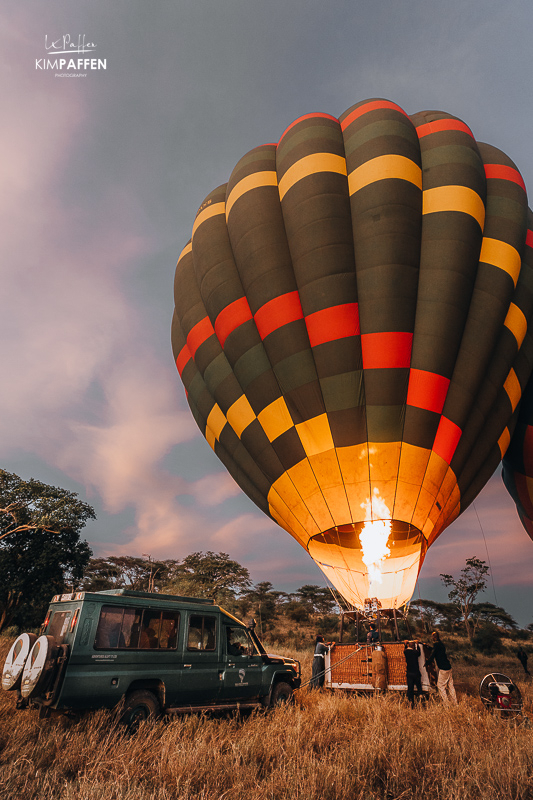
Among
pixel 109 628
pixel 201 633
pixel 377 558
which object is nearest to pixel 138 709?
pixel 109 628

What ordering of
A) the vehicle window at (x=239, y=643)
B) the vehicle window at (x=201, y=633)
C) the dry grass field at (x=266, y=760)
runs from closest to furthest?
the dry grass field at (x=266, y=760) → the vehicle window at (x=201, y=633) → the vehicle window at (x=239, y=643)

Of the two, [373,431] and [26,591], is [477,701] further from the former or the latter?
[26,591]

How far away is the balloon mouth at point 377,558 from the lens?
10570mm

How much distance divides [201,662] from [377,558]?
490cm

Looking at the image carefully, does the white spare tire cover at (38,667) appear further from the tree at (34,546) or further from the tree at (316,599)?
the tree at (316,599)

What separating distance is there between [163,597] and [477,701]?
19.1 feet

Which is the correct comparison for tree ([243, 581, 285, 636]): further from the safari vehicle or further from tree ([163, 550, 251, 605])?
the safari vehicle

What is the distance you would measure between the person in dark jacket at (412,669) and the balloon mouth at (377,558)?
1.80 m

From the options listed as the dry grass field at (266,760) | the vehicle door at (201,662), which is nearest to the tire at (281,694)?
the vehicle door at (201,662)

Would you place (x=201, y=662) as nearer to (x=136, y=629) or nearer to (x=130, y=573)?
(x=136, y=629)

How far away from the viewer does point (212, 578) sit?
36125mm

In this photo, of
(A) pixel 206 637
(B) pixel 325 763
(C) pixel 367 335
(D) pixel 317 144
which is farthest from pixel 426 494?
(D) pixel 317 144

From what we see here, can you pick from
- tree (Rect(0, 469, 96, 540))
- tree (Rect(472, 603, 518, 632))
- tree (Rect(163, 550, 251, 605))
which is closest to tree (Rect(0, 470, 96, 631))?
tree (Rect(0, 469, 96, 540))

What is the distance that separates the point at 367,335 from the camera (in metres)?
10.7
